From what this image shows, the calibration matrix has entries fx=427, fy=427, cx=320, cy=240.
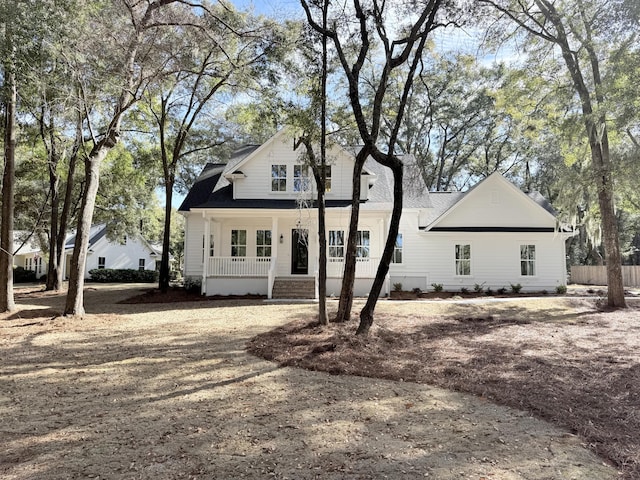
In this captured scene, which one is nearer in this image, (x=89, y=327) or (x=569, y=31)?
(x=89, y=327)

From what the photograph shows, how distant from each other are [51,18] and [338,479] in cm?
1035

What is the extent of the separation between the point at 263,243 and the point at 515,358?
1273cm

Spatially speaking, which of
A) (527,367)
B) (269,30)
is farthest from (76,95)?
(527,367)

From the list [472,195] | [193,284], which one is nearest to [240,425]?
[193,284]

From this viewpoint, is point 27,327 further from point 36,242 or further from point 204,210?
point 36,242

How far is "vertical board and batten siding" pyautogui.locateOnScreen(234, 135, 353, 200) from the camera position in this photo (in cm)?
1772

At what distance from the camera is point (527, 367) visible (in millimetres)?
6961

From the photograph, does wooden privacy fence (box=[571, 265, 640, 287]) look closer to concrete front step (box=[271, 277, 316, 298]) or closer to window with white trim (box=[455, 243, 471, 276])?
window with white trim (box=[455, 243, 471, 276])

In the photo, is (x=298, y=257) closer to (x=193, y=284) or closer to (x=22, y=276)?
(x=193, y=284)

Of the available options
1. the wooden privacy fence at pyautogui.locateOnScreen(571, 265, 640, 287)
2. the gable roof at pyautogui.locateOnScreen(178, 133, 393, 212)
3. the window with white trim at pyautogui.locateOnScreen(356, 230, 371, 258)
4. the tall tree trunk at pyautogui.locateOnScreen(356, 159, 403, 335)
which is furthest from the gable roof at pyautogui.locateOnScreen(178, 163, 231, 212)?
the wooden privacy fence at pyautogui.locateOnScreen(571, 265, 640, 287)

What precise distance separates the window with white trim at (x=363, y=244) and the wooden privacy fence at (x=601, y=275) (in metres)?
17.3

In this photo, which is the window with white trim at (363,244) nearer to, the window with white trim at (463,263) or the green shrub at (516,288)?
the window with white trim at (463,263)

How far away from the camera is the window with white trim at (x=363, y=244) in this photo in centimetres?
1805

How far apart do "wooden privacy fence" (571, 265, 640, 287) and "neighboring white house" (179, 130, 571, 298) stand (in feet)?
33.8
